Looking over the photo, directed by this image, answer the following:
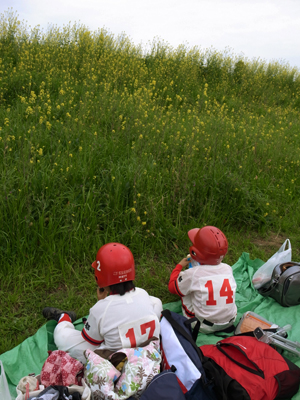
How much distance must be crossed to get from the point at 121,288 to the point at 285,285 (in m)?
1.91

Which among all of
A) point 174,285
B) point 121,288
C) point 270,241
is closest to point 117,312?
point 121,288

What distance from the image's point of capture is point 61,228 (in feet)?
11.9

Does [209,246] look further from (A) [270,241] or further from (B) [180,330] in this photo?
(A) [270,241]

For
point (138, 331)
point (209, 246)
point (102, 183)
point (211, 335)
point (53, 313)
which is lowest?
point (211, 335)

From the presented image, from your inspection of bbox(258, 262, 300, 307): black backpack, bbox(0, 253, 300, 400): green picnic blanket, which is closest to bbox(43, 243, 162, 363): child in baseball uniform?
bbox(0, 253, 300, 400): green picnic blanket

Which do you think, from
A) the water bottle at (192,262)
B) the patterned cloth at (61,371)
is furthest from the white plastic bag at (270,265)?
the patterned cloth at (61,371)

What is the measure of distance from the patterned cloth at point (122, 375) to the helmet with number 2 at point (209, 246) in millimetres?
1071

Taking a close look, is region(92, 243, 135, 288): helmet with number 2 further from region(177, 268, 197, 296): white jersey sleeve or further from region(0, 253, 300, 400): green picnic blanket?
region(0, 253, 300, 400): green picnic blanket

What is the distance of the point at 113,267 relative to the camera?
2.28m

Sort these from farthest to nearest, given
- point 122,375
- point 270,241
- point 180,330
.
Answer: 1. point 270,241
2. point 180,330
3. point 122,375

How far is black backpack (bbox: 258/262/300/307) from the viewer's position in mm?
3299

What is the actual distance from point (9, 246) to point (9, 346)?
1041mm

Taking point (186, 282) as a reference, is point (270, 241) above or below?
below

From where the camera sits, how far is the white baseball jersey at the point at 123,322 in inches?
84.9
